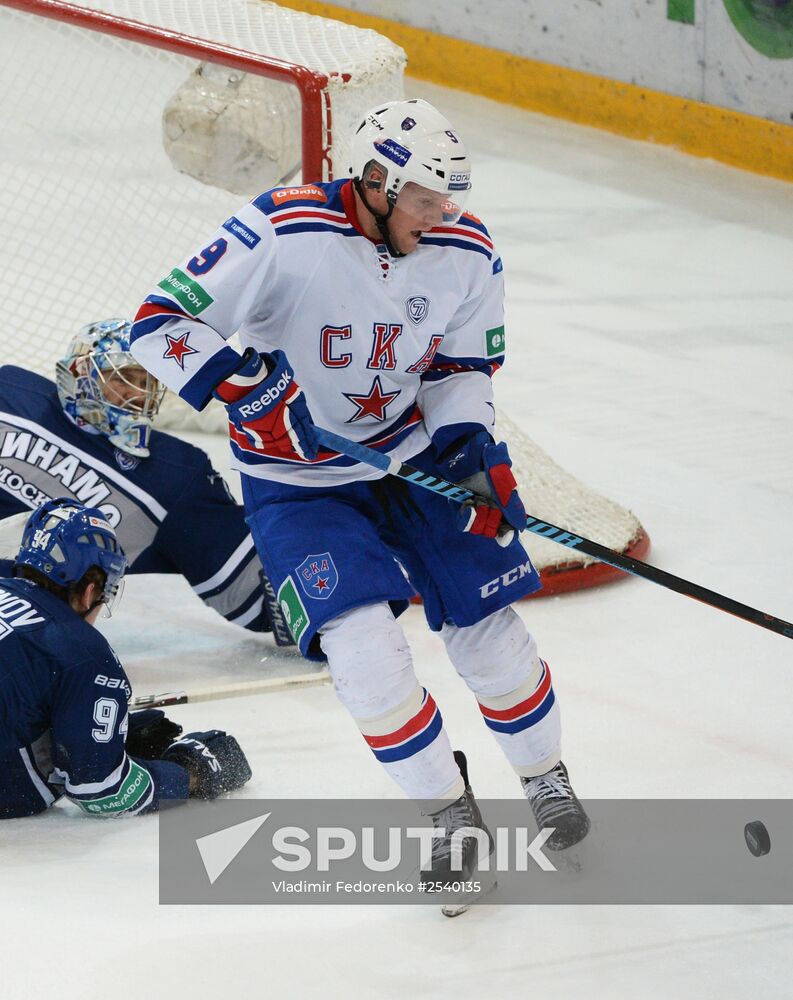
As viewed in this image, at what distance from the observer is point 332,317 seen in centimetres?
246

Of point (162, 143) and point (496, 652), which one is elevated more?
point (496, 652)

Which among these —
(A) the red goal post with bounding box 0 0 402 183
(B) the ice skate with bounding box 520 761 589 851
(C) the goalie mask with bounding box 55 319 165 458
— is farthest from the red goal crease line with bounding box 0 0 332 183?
(B) the ice skate with bounding box 520 761 589 851

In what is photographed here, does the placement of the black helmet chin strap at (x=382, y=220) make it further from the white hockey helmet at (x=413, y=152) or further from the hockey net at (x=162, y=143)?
the hockey net at (x=162, y=143)

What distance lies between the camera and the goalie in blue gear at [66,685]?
8.50 ft

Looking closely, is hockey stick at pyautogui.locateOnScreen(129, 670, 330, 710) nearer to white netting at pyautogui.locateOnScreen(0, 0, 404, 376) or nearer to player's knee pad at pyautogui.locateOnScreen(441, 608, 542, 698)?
player's knee pad at pyautogui.locateOnScreen(441, 608, 542, 698)

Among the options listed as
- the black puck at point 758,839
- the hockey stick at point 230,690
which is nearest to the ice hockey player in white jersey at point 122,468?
the hockey stick at point 230,690

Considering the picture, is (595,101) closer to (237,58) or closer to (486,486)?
(237,58)

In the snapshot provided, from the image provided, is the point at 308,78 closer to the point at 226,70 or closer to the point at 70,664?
the point at 226,70

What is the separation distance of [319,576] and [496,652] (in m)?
Result: 0.34

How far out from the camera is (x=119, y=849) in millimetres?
2658

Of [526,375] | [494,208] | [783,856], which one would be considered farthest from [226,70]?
[494,208]

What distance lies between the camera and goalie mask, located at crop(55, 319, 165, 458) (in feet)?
10.8

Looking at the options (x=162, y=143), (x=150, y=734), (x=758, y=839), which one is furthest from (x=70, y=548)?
(x=162, y=143)

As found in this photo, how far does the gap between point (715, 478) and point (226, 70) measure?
5.49 feet
